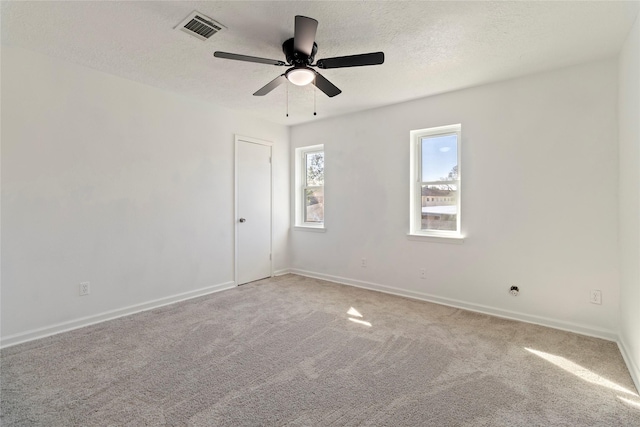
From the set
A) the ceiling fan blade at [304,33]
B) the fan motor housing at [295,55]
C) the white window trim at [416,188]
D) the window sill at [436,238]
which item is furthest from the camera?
the white window trim at [416,188]

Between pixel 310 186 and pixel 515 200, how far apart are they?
9.87 ft

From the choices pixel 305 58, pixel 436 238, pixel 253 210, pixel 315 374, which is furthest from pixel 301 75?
pixel 253 210

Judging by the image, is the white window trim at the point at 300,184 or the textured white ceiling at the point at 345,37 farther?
the white window trim at the point at 300,184

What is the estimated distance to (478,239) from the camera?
11.5 ft

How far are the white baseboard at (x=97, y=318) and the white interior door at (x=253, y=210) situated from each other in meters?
0.58

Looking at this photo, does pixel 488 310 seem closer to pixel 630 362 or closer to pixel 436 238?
pixel 436 238

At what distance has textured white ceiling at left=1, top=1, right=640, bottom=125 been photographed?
212cm

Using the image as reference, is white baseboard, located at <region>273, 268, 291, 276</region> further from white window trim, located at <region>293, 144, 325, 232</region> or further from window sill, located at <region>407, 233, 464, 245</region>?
window sill, located at <region>407, 233, 464, 245</region>

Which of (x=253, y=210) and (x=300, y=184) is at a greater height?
(x=300, y=184)

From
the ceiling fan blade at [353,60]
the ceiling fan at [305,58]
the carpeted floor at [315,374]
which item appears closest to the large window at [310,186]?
the carpeted floor at [315,374]

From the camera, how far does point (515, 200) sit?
325 centimetres

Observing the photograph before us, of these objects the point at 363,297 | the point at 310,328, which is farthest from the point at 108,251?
the point at 363,297

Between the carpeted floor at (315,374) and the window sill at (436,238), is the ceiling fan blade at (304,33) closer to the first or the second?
the carpeted floor at (315,374)

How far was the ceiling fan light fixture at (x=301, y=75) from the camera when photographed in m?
2.40
